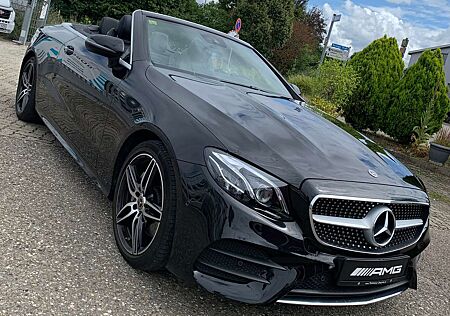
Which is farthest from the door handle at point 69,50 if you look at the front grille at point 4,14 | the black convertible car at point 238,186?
the front grille at point 4,14

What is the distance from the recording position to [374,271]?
2299mm

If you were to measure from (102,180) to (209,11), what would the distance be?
3779cm

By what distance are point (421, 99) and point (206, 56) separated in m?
8.77

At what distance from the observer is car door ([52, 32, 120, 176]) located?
327 centimetres

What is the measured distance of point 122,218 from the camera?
9.24 ft

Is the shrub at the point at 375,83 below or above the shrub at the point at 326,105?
above

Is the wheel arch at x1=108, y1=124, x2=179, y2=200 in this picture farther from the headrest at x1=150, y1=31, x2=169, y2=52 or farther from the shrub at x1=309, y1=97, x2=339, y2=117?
the shrub at x1=309, y1=97, x2=339, y2=117

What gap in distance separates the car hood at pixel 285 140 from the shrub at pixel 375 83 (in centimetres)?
900

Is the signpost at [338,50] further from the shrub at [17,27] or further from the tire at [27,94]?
the tire at [27,94]

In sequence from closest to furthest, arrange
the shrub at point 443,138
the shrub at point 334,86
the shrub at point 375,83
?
the shrub at point 443,138
the shrub at point 334,86
the shrub at point 375,83

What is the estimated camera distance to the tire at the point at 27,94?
4832 mm

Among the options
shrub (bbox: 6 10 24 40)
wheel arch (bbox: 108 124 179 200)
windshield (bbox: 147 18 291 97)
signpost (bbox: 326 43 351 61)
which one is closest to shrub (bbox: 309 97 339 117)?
windshield (bbox: 147 18 291 97)

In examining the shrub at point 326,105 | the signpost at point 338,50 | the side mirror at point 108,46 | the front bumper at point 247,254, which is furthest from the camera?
the signpost at point 338,50

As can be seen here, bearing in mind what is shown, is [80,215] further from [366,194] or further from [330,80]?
[330,80]
